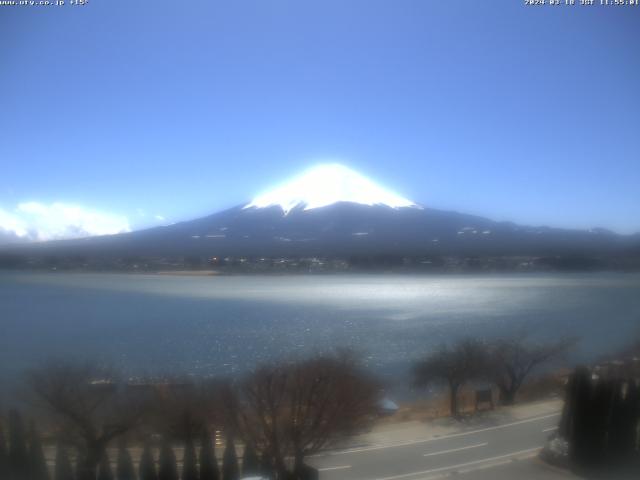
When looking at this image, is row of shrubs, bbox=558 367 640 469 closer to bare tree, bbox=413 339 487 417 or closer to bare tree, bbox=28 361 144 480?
bare tree, bbox=413 339 487 417

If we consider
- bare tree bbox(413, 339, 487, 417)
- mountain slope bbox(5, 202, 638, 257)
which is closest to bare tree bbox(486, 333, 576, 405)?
bare tree bbox(413, 339, 487, 417)

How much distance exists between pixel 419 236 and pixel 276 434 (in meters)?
1.68

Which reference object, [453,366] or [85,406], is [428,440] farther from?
[85,406]

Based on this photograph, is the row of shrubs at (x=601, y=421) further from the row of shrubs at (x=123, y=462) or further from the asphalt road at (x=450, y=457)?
the row of shrubs at (x=123, y=462)

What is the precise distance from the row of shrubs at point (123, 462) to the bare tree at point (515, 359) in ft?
4.84

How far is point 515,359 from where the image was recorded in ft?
9.43

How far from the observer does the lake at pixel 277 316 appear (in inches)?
101

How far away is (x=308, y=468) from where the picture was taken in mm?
2145

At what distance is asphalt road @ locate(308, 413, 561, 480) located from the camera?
2.18m

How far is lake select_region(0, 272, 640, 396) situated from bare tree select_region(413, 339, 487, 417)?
4.1 inches

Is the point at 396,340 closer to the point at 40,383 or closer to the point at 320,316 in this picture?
the point at 320,316

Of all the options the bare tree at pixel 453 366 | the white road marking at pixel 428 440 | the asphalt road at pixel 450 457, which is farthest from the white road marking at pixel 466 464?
the bare tree at pixel 453 366

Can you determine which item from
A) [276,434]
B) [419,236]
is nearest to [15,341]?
[276,434]

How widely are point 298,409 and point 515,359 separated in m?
1.48
